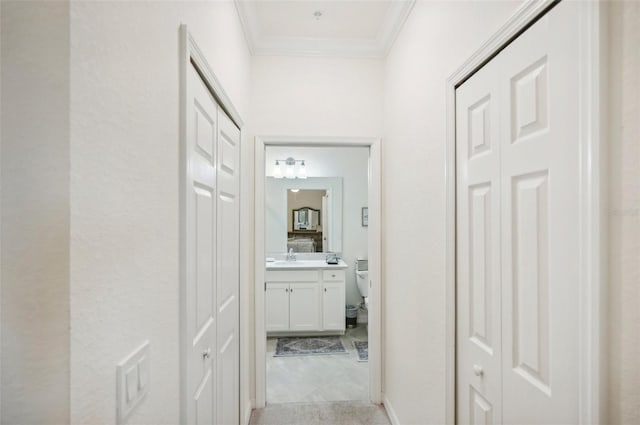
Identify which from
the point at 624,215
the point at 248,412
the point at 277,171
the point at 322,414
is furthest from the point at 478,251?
the point at 277,171

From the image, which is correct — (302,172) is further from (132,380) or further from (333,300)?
(132,380)

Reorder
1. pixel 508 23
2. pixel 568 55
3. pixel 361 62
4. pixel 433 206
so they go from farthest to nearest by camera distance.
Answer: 1. pixel 361 62
2. pixel 433 206
3. pixel 508 23
4. pixel 568 55

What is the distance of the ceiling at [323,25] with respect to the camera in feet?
6.50

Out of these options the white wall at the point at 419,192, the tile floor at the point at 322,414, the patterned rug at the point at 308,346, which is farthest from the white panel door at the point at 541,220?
the patterned rug at the point at 308,346

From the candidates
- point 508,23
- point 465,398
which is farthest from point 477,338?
point 508,23

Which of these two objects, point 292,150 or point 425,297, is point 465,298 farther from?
point 292,150

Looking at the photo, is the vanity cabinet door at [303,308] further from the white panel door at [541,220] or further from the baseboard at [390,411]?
the white panel door at [541,220]

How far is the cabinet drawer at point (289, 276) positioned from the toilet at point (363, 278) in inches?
27.3

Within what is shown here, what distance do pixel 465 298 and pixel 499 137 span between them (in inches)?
25.3

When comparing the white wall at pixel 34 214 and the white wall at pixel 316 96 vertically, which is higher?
the white wall at pixel 316 96

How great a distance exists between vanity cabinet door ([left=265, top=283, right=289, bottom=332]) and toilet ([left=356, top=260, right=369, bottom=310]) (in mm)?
968

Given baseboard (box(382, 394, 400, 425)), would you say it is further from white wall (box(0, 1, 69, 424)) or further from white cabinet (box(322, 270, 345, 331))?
white wall (box(0, 1, 69, 424))

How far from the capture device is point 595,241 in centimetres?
71

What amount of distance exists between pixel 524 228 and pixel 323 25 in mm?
1909
